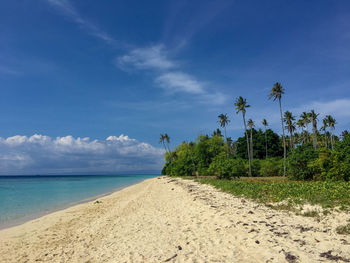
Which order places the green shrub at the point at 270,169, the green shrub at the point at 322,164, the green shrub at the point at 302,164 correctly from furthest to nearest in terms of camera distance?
the green shrub at the point at 270,169 < the green shrub at the point at 302,164 < the green shrub at the point at 322,164

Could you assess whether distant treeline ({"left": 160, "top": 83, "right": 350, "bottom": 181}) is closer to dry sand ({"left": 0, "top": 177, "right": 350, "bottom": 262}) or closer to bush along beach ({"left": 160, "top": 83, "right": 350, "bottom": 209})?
bush along beach ({"left": 160, "top": 83, "right": 350, "bottom": 209})

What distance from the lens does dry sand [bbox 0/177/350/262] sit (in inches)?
231

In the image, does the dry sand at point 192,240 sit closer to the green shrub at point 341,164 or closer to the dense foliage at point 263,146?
the green shrub at point 341,164

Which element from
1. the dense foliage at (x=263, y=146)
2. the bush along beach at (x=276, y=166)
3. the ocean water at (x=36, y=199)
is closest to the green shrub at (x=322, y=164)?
the bush along beach at (x=276, y=166)

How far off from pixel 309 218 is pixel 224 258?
5446 millimetres

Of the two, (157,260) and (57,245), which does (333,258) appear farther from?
(57,245)

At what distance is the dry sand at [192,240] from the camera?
5.88 m

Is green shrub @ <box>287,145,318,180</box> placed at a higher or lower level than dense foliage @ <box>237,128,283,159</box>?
lower

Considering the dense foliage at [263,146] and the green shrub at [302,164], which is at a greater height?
the dense foliage at [263,146]

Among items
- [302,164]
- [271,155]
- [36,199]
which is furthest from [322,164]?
[271,155]

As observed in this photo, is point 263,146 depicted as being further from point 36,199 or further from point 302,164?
point 36,199

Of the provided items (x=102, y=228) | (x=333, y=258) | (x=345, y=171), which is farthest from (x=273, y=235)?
(x=345, y=171)

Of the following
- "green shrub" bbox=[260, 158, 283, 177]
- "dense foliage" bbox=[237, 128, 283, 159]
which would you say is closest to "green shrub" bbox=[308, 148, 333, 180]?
"green shrub" bbox=[260, 158, 283, 177]

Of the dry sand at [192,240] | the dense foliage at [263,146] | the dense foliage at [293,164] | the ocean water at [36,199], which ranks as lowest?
the ocean water at [36,199]
